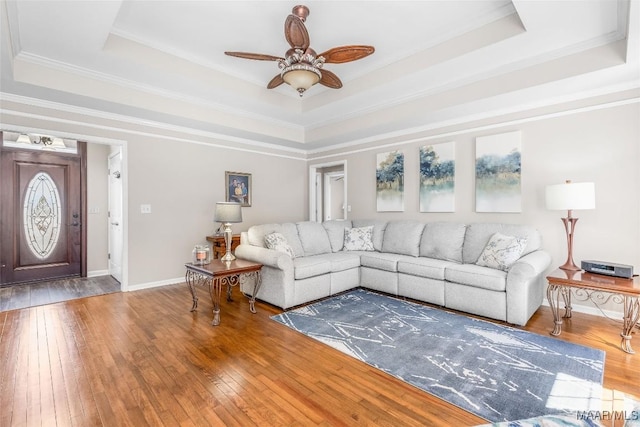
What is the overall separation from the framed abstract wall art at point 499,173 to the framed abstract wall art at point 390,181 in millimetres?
1199

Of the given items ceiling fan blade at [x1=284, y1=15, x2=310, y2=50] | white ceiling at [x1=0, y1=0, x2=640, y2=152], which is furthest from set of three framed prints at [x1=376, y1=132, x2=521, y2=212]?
ceiling fan blade at [x1=284, y1=15, x2=310, y2=50]

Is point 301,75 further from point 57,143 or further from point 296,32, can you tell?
point 57,143

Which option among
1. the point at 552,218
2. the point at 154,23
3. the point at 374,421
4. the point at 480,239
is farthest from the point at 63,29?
the point at 552,218

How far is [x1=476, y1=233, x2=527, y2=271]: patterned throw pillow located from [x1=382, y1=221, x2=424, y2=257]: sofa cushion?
0.92 meters

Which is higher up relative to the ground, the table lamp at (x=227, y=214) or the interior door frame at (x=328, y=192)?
the interior door frame at (x=328, y=192)

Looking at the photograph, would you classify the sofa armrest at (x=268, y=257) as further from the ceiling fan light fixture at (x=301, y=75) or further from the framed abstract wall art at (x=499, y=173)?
the framed abstract wall art at (x=499, y=173)

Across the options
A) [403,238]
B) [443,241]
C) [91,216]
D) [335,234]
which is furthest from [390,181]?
[91,216]

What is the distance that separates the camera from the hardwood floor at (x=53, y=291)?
3.81 m

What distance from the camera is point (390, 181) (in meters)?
5.14

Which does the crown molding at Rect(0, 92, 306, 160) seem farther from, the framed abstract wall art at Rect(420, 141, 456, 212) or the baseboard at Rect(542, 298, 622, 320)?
the baseboard at Rect(542, 298, 622, 320)

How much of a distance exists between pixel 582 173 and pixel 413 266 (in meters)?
2.11

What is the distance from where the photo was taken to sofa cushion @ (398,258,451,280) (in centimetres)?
354

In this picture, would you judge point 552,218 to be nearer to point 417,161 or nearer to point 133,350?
point 417,161

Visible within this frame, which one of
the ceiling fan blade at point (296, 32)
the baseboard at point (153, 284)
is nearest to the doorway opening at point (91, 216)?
Answer: the baseboard at point (153, 284)
